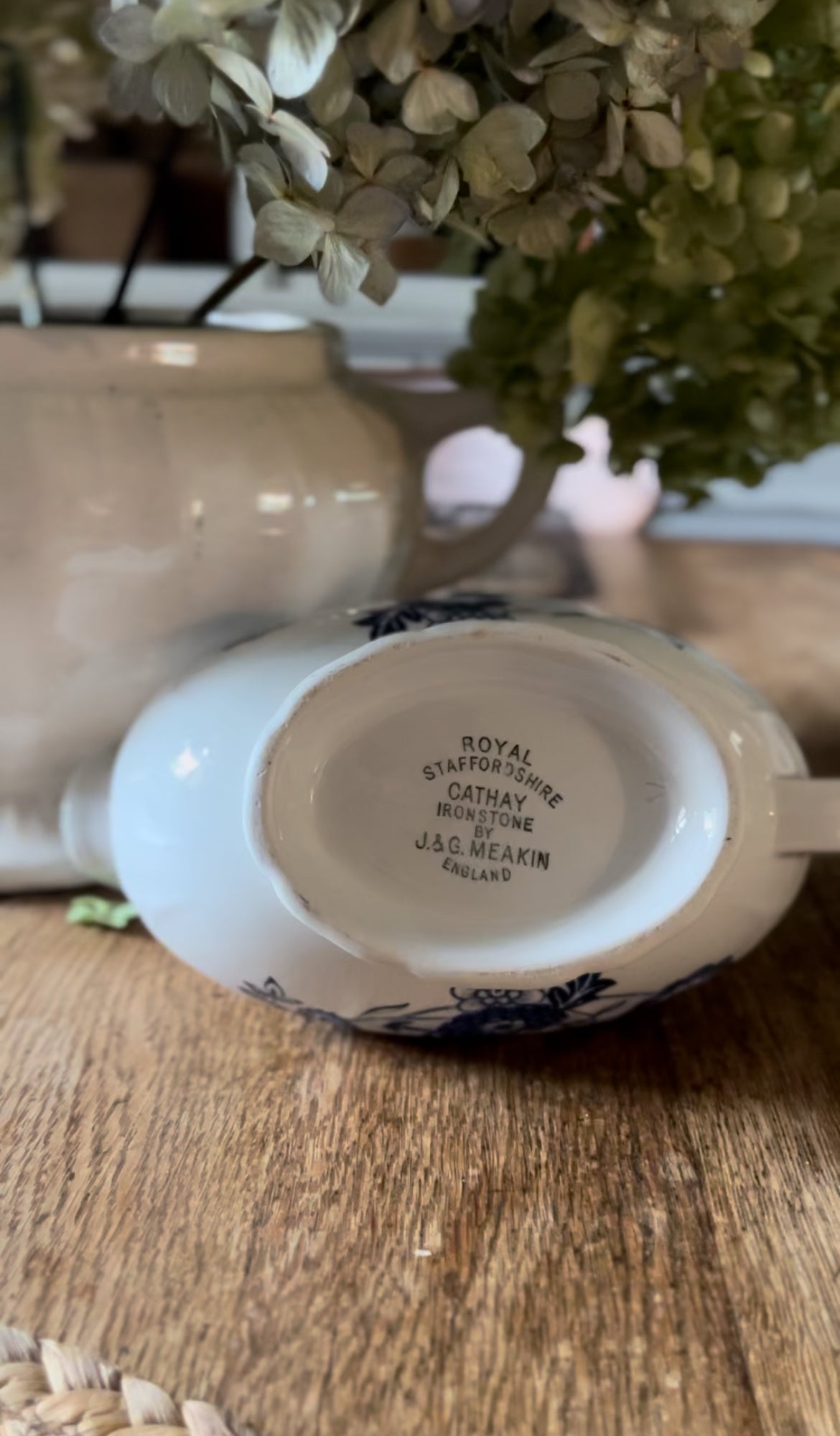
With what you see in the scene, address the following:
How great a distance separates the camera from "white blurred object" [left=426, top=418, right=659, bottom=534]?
121 cm

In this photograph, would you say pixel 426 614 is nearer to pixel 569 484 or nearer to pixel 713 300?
pixel 713 300

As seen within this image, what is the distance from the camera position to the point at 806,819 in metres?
0.38

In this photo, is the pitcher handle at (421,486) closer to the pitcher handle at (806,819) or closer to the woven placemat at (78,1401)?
the pitcher handle at (806,819)

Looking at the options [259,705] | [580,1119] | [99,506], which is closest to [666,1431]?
[580,1119]

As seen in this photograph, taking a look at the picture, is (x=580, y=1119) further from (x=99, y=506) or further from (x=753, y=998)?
(x=99, y=506)

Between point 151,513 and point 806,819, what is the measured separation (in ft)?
0.85

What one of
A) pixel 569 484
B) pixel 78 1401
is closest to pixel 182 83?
pixel 78 1401

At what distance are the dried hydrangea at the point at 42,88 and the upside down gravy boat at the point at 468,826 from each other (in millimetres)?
376

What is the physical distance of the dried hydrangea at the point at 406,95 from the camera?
288 mm

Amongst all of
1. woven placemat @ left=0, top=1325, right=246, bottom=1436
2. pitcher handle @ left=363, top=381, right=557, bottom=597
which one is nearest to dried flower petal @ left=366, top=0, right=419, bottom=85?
pitcher handle @ left=363, top=381, right=557, bottom=597

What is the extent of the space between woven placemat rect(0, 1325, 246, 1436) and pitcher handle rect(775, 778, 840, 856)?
238mm

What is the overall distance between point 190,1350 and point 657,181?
41cm

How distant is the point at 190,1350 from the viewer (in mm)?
285

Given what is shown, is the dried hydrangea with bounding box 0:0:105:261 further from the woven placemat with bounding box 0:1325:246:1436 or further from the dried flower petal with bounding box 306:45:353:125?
the woven placemat with bounding box 0:1325:246:1436
